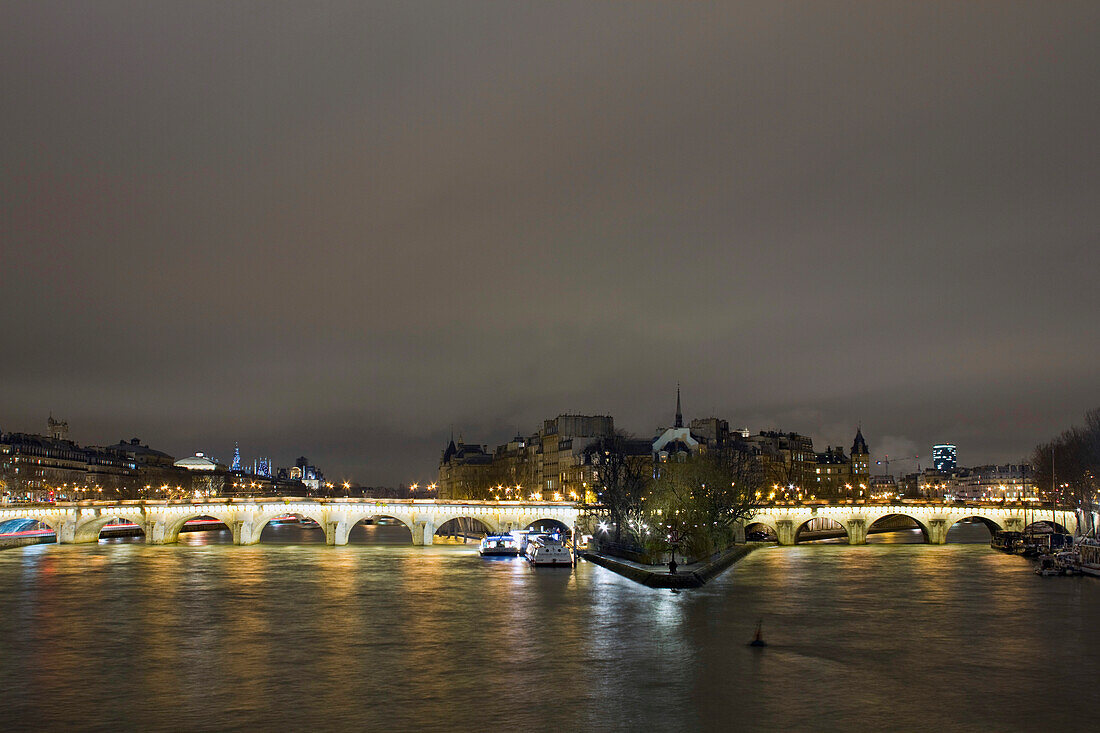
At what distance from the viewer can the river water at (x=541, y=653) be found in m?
26.4

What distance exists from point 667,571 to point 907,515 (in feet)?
227

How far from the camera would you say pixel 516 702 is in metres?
27.8

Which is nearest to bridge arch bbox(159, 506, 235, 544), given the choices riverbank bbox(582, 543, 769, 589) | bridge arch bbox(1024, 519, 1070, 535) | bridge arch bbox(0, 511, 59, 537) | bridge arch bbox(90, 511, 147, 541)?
bridge arch bbox(90, 511, 147, 541)

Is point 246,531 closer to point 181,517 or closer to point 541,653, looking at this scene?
point 181,517

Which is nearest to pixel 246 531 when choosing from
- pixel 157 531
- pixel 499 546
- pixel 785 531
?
pixel 157 531

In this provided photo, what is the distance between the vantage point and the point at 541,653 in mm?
36156

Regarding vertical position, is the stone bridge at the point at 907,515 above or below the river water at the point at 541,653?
above

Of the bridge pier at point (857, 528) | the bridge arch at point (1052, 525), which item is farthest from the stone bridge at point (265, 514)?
the bridge arch at point (1052, 525)

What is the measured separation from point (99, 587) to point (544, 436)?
13082 cm

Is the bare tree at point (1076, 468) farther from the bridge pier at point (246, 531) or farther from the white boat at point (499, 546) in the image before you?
the bridge pier at point (246, 531)

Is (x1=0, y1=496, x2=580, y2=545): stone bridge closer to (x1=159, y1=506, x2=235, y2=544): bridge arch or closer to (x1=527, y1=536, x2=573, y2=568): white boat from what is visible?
(x1=159, y1=506, x2=235, y2=544): bridge arch

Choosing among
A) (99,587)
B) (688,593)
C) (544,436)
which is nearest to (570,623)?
(688,593)

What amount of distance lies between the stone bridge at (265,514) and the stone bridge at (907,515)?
24750 millimetres

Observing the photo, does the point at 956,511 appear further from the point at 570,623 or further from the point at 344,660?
the point at 344,660
